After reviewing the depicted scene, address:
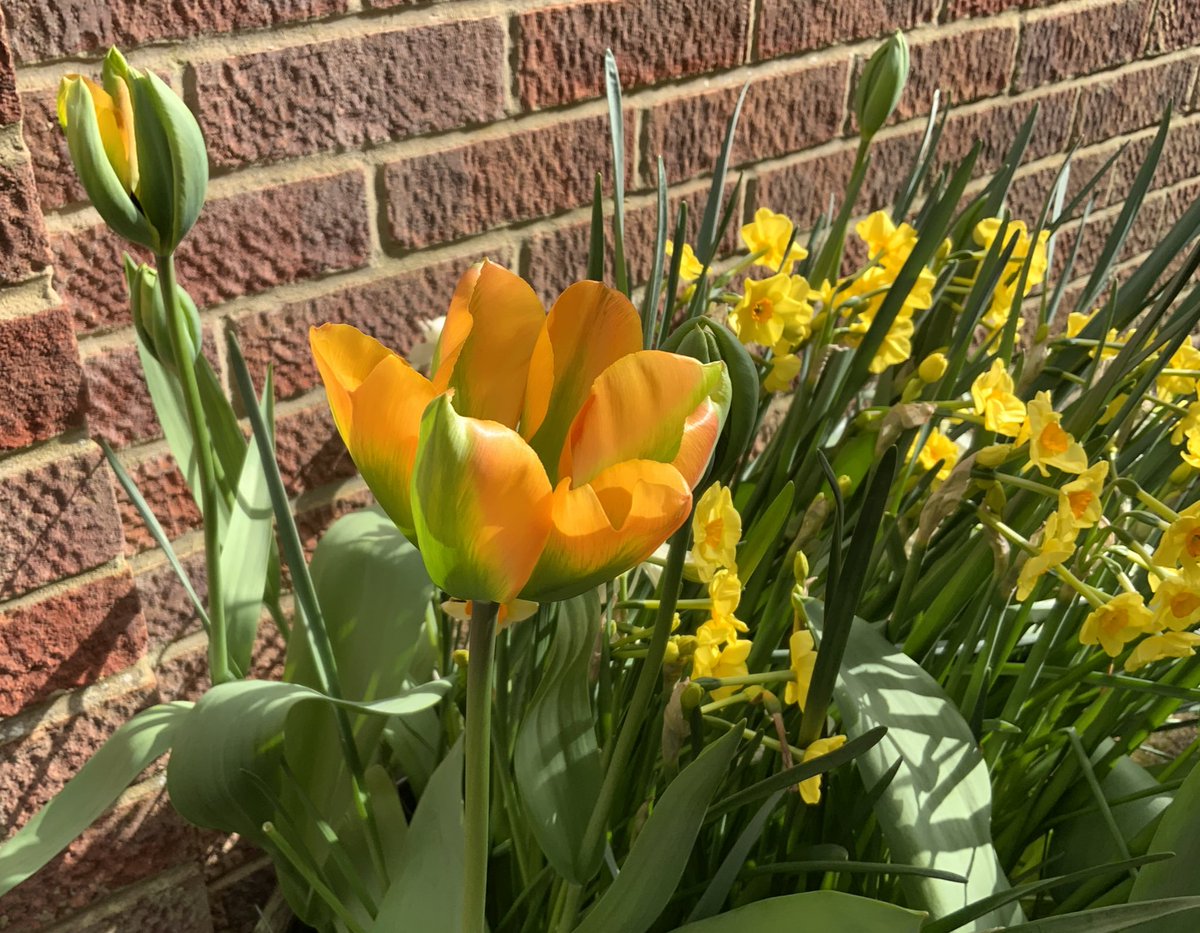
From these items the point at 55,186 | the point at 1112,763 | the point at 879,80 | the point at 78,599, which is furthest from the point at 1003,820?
the point at 55,186

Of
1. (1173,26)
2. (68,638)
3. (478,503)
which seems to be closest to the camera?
(478,503)

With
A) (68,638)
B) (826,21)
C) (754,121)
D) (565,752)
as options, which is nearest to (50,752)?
(68,638)

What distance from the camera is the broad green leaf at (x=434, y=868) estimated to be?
1.69 ft

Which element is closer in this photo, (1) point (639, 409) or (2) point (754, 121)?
(1) point (639, 409)

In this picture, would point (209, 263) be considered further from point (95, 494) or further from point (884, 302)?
point (884, 302)

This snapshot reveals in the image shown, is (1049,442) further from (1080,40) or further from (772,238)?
(1080,40)

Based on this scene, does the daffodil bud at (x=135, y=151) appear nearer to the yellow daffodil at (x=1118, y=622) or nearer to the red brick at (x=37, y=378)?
the red brick at (x=37, y=378)

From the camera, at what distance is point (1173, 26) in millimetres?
1312

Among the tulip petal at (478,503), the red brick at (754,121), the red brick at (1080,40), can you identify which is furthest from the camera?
the red brick at (1080,40)

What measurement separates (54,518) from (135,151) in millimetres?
257

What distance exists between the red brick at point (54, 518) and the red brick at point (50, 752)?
0.10 m

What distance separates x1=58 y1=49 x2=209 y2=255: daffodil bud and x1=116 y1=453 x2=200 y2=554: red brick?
0.29m

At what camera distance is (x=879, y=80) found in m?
0.63

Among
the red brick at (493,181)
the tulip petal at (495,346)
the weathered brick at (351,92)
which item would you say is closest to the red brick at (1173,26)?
the red brick at (493,181)
